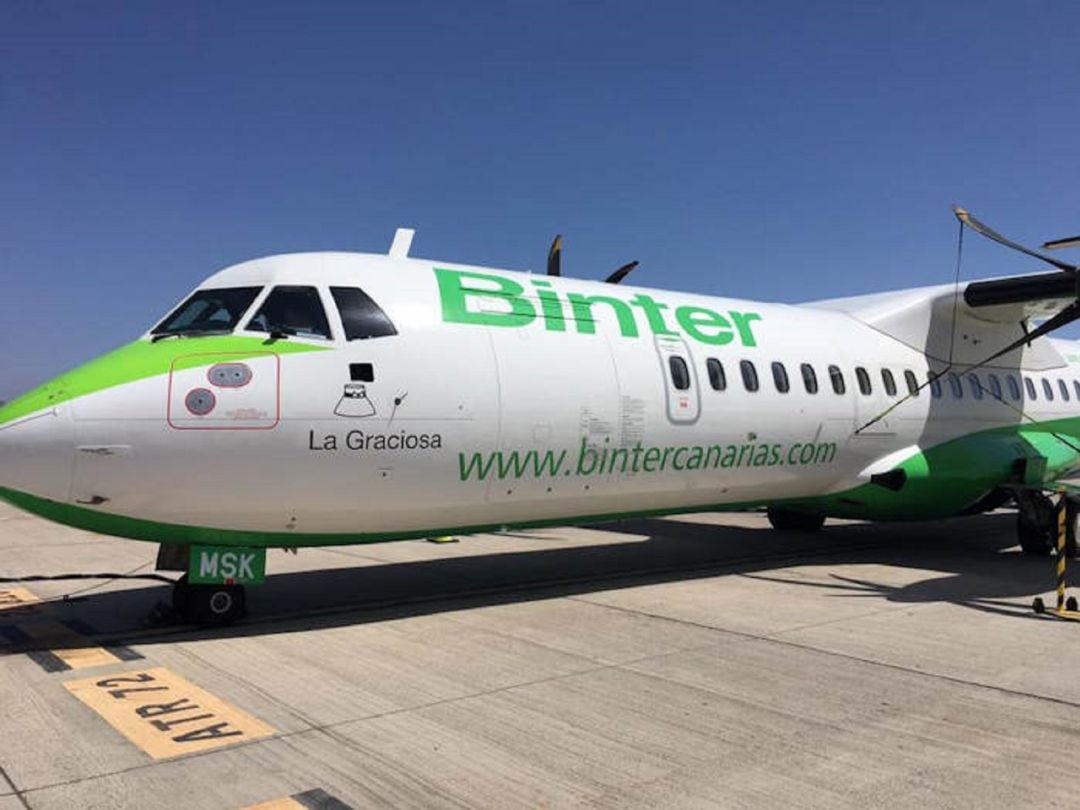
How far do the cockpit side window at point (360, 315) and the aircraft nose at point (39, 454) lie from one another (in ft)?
7.63

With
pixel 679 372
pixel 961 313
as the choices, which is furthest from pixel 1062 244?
pixel 679 372

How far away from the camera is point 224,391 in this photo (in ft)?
22.5

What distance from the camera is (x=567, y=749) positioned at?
4.85 m

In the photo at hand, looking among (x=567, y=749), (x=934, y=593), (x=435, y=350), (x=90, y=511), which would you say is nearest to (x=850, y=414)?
(x=934, y=593)

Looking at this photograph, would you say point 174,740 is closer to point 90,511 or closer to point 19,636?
point 90,511

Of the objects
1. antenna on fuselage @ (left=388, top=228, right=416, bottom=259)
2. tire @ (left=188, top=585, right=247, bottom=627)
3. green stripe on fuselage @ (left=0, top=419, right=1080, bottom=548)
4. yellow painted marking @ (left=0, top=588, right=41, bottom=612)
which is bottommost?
yellow painted marking @ (left=0, top=588, right=41, bottom=612)

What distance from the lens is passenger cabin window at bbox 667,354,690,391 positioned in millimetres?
9586

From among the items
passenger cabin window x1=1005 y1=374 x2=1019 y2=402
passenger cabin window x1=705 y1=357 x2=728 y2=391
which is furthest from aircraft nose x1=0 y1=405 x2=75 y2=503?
passenger cabin window x1=1005 y1=374 x2=1019 y2=402

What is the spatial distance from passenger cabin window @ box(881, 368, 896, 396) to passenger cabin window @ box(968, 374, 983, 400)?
6.42ft

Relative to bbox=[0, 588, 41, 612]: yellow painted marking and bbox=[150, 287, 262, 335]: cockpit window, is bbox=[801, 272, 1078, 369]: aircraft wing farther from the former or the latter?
bbox=[0, 588, 41, 612]: yellow painted marking

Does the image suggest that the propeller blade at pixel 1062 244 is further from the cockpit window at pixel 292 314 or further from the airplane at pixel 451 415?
the cockpit window at pixel 292 314

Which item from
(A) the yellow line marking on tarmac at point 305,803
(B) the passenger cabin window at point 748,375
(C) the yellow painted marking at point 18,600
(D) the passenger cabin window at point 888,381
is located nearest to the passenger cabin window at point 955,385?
(D) the passenger cabin window at point 888,381

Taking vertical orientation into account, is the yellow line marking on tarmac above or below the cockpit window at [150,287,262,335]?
below

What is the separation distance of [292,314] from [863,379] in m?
8.06
